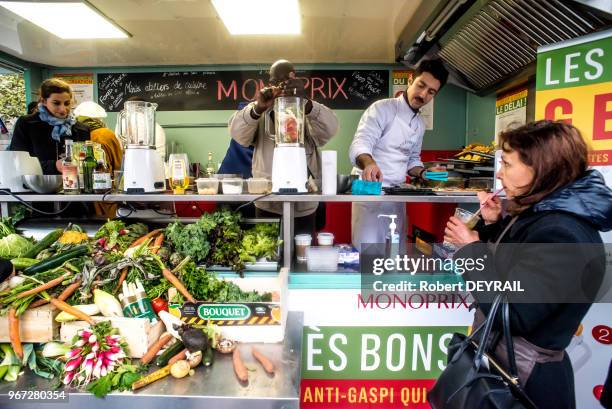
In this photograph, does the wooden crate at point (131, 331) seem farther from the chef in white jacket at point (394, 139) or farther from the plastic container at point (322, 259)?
the chef in white jacket at point (394, 139)

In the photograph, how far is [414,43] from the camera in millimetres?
3676

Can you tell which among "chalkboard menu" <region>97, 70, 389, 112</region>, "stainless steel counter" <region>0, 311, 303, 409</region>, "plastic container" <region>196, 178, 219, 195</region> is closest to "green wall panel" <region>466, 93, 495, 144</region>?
"chalkboard menu" <region>97, 70, 389, 112</region>

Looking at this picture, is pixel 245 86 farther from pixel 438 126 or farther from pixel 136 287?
pixel 136 287

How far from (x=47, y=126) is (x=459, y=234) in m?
3.20

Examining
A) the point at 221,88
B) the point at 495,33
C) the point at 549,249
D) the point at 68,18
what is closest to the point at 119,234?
the point at 549,249

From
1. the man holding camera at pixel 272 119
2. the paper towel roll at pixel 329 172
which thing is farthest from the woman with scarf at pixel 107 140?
the paper towel roll at pixel 329 172

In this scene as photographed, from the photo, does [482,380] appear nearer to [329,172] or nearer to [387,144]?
[329,172]

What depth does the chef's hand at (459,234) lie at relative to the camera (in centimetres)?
153

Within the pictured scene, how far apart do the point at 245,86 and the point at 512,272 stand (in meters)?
4.73

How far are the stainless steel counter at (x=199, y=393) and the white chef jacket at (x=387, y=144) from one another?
1.57 meters

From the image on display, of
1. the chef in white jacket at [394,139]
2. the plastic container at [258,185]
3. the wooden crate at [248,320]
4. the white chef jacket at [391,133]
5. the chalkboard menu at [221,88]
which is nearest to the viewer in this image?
the wooden crate at [248,320]

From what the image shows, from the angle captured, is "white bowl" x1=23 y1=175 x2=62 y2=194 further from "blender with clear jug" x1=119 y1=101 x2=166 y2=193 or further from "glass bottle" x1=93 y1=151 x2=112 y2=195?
"blender with clear jug" x1=119 y1=101 x2=166 y2=193

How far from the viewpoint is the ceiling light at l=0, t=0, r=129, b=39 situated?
314cm

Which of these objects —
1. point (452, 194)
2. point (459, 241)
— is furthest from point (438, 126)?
point (459, 241)
